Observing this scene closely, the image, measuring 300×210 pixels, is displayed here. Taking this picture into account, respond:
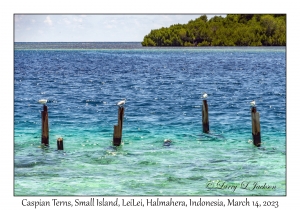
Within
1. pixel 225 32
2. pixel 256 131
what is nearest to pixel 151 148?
pixel 256 131

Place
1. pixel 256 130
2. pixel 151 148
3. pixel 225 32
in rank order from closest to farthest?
pixel 256 130, pixel 151 148, pixel 225 32

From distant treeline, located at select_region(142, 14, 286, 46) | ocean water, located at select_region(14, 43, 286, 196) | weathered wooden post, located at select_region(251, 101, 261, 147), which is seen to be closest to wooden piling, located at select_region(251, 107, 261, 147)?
weathered wooden post, located at select_region(251, 101, 261, 147)

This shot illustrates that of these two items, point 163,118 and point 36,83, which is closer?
point 163,118

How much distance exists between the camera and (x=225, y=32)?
152 metres

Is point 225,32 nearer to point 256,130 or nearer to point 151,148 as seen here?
point 256,130

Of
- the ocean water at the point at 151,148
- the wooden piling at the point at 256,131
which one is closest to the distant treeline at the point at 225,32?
the ocean water at the point at 151,148

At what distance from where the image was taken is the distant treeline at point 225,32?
427 ft

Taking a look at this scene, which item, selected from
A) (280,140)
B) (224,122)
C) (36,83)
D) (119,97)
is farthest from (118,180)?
(36,83)

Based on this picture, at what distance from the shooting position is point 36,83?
61.9 m

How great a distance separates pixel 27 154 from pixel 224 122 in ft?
39.6

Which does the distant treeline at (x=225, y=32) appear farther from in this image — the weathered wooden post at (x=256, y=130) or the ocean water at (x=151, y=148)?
the weathered wooden post at (x=256, y=130)
